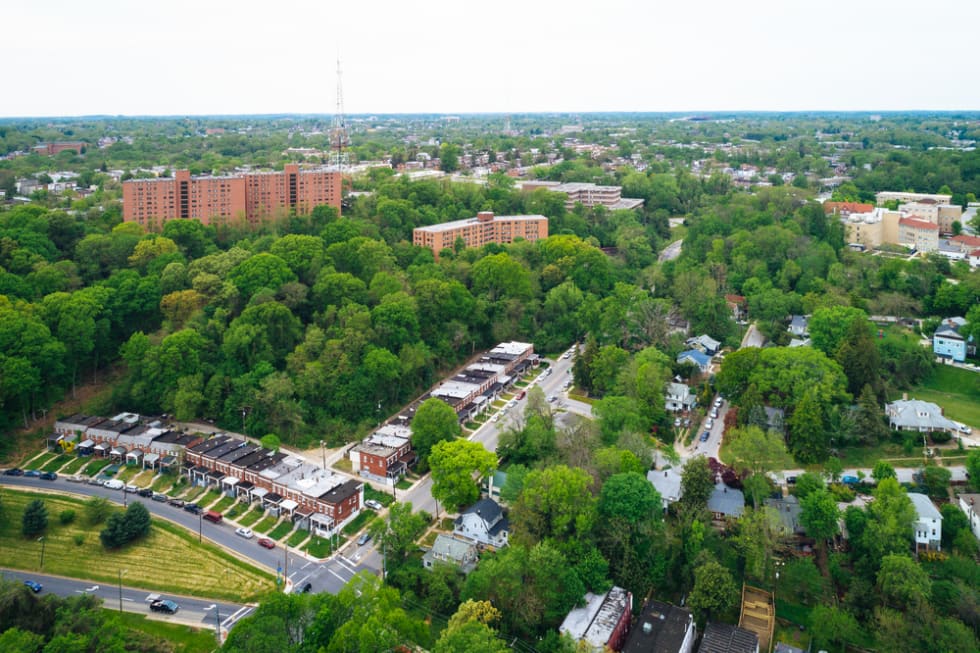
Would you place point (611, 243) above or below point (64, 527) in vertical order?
above

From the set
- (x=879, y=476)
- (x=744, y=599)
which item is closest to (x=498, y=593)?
(x=744, y=599)

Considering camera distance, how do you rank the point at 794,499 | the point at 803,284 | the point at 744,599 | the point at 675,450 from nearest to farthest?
the point at 744,599 < the point at 794,499 < the point at 675,450 < the point at 803,284

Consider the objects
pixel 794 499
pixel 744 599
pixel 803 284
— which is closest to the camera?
pixel 744 599

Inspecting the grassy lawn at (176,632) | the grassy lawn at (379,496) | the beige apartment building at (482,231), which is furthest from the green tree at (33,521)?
the beige apartment building at (482,231)

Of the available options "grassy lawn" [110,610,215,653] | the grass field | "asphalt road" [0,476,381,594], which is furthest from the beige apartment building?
"grassy lawn" [110,610,215,653]

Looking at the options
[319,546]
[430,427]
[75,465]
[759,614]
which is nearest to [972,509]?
[759,614]

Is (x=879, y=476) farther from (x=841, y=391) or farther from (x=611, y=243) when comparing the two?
(x=611, y=243)

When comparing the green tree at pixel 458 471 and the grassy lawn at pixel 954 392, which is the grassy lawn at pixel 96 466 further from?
the grassy lawn at pixel 954 392
